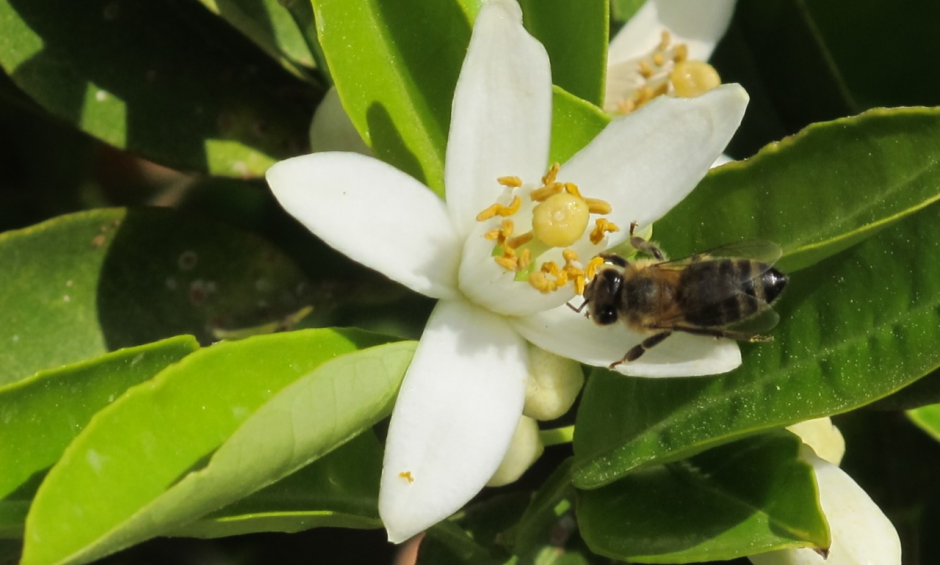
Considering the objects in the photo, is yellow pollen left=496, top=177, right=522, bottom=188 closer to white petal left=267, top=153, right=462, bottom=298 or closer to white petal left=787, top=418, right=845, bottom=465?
white petal left=267, top=153, right=462, bottom=298

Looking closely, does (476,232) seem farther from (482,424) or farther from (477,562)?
(477,562)

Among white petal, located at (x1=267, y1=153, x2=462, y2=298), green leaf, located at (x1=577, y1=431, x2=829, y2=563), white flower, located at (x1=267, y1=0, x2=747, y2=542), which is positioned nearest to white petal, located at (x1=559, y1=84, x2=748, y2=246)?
white flower, located at (x1=267, y1=0, x2=747, y2=542)

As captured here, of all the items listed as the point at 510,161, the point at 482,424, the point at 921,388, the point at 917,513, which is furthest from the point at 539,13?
the point at 917,513

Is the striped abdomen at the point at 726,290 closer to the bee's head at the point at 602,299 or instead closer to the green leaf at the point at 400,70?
the bee's head at the point at 602,299

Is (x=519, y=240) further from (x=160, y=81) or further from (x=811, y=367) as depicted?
(x=160, y=81)

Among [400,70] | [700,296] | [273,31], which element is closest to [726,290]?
[700,296]

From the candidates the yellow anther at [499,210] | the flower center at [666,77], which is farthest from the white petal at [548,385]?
the flower center at [666,77]
